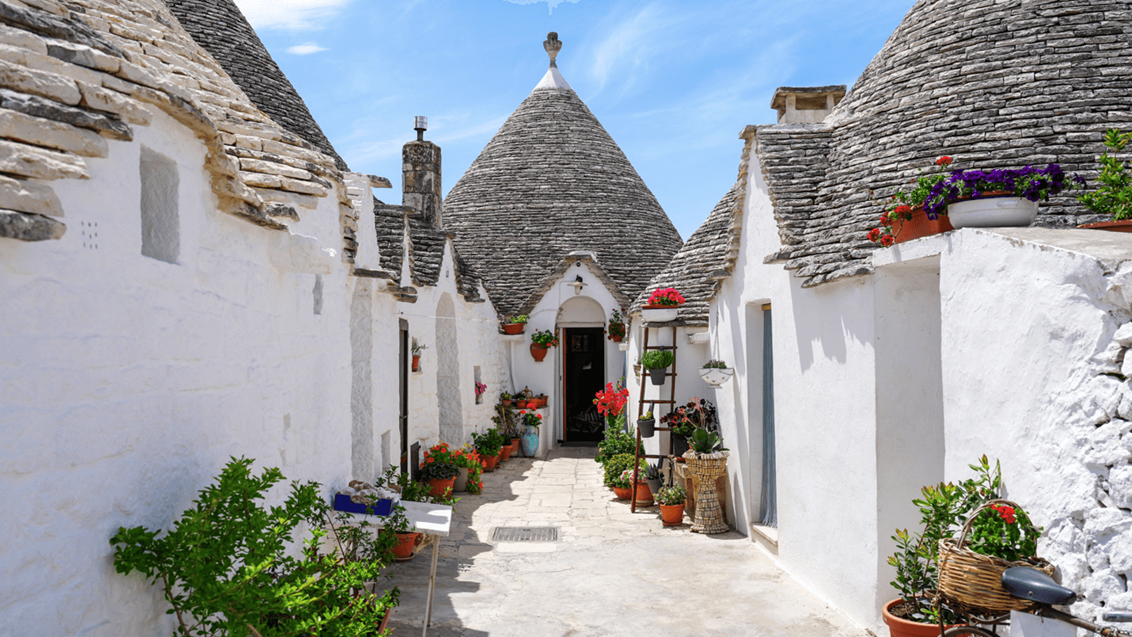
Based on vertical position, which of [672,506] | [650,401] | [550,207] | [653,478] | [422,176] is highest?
[550,207]

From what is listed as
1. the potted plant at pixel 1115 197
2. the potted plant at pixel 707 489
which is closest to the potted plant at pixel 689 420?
the potted plant at pixel 707 489

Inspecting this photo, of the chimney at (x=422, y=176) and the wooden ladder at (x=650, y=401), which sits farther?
the chimney at (x=422, y=176)

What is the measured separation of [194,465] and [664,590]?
446 centimetres

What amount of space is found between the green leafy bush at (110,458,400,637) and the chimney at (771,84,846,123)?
7808 millimetres

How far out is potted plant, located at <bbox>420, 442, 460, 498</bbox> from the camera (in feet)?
33.9

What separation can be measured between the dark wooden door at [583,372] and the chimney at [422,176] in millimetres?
4909

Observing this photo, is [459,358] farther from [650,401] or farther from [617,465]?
[650,401]

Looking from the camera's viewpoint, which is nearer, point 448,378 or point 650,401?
point 650,401

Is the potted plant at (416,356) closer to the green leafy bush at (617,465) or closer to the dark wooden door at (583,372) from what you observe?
the green leafy bush at (617,465)

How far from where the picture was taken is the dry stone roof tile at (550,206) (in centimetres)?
1703

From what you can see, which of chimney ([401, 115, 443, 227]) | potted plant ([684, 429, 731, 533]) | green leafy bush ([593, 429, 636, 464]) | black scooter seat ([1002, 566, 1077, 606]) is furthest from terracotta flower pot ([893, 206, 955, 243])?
chimney ([401, 115, 443, 227])

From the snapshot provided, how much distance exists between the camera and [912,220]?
4742 millimetres

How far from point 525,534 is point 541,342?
284 inches

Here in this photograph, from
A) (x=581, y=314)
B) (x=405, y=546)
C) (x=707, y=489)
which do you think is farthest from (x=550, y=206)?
(x=405, y=546)
